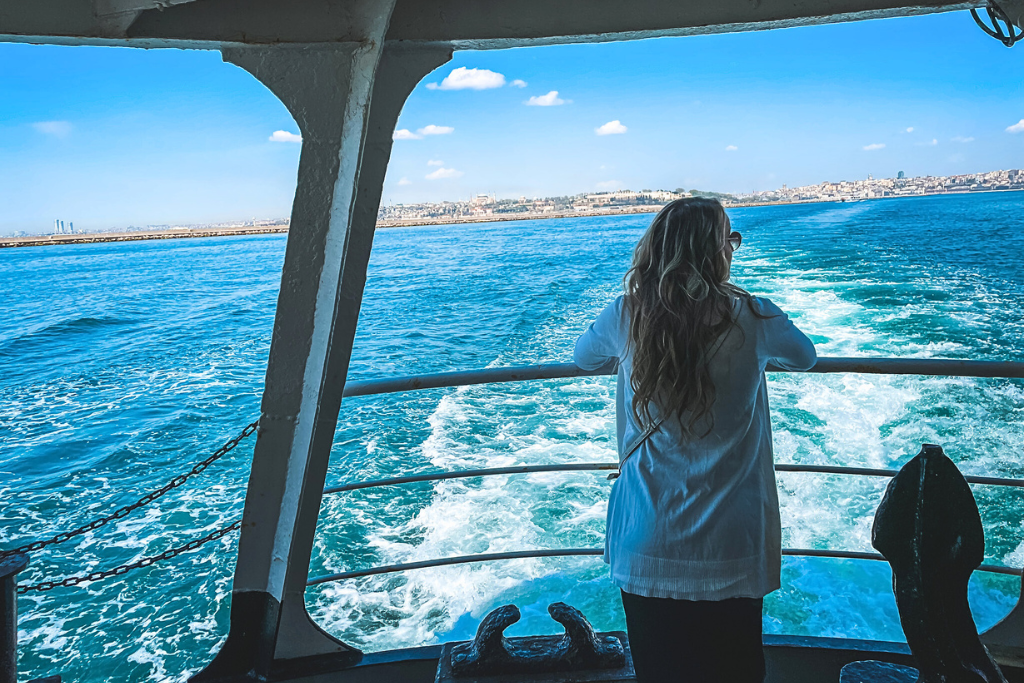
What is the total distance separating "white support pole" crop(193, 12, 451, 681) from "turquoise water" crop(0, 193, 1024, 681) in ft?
13.5

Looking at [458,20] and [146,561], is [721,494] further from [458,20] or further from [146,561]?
[146,561]

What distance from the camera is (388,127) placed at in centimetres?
141

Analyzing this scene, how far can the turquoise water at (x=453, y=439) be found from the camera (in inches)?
233

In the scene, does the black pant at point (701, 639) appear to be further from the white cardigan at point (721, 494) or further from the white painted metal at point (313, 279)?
the white painted metal at point (313, 279)

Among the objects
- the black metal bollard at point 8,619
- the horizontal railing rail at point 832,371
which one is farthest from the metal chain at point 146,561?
the horizontal railing rail at point 832,371

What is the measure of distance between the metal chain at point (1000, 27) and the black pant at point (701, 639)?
50.1 inches

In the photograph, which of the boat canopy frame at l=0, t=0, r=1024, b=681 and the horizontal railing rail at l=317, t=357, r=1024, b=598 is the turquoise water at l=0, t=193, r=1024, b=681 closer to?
the boat canopy frame at l=0, t=0, r=1024, b=681

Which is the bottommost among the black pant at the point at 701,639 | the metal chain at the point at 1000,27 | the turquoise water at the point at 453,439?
the turquoise water at the point at 453,439

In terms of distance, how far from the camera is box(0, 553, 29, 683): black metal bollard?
1.35 m

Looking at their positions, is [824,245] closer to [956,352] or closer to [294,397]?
[956,352]

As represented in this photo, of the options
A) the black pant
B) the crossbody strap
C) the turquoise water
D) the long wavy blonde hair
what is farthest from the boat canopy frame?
the turquoise water

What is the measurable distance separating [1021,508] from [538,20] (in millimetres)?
7655

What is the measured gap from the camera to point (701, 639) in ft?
2.98

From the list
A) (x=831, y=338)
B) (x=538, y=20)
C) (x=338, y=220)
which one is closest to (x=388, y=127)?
(x=338, y=220)
